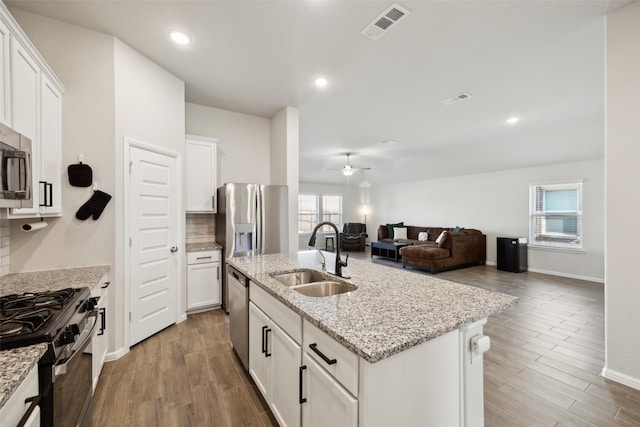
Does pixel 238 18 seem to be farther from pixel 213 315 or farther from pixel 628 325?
pixel 628 325

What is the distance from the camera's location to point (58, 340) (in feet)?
3.70

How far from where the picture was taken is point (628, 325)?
6.82ft

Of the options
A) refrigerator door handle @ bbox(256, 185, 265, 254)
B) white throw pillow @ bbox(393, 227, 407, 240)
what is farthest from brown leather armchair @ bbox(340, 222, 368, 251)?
refrigerator door handle @ bbox(256, 185, 265, 254)

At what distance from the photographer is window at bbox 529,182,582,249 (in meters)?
5.70

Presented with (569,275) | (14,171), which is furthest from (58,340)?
(569,275)

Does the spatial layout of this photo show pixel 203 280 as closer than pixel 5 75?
No

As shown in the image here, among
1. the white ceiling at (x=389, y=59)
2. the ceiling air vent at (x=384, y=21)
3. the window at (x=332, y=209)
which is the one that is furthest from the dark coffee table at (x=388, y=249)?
the ceiling air vent at (x=384, y=21)

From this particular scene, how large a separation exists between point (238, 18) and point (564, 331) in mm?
4769

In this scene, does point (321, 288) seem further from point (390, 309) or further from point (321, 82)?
point (321, 82)

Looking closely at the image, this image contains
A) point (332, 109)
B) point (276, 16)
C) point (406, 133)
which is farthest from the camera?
point (406, 133)

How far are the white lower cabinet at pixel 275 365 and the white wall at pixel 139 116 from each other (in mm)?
1464

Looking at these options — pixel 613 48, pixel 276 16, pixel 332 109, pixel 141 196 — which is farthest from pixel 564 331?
pixel 141 196

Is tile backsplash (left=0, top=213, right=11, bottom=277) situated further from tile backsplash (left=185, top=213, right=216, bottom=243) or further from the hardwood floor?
tile backsplash (left=185, top=213, right=216, bottom=243)

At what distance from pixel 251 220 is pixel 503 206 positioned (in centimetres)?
634
